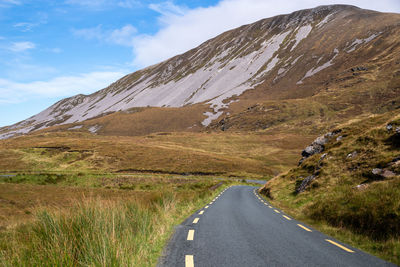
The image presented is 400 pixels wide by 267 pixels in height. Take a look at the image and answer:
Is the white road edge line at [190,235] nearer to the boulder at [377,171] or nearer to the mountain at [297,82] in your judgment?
the boulder at [377,171]

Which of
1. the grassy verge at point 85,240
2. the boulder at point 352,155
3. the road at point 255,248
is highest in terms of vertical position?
the grassy verge at point 85,240

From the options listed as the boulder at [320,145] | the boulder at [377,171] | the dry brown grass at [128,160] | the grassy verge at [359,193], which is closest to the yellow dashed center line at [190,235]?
the grassy verge at [359,193]

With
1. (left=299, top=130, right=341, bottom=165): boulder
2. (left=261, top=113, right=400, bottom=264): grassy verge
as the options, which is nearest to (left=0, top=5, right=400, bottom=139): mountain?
(left=299, top=130, right=341, bottom=165): boulder

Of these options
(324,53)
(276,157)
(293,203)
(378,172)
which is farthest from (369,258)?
(324,53)

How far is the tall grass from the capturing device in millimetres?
4082

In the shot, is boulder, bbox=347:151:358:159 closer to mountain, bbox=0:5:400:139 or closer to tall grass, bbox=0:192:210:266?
tall grass, bbox=0:192:210:266

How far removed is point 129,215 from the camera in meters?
8.16

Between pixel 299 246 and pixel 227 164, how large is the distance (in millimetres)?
55418

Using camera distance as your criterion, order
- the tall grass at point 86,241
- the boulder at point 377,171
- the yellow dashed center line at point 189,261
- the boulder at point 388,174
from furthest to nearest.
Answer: the boulder at point 377,171 → the boulder at point 388,174 → the yellow dashed center line at point 189,261 → the tall grass at point 86,241

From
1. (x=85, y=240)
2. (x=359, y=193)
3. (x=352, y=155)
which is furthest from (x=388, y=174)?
(x=85, y=240)

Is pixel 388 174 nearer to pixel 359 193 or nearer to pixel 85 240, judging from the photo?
pixel 359 193

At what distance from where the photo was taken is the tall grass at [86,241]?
408cm

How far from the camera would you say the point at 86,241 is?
4.56 metres

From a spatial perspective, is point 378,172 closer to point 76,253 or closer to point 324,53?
point 76,253
